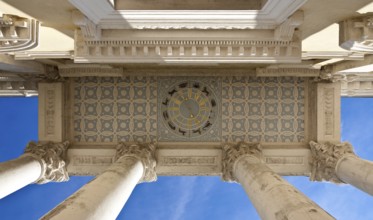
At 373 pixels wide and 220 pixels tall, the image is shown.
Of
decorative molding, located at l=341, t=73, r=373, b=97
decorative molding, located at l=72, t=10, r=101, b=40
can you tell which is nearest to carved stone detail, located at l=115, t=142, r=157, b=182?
decorative molding, located at l=72, t=10, r=101, b=40

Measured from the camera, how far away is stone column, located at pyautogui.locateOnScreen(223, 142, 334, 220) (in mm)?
5254

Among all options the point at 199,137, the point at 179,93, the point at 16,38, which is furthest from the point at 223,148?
the point at 16,38

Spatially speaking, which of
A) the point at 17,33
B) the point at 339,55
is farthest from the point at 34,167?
the point at 339,55

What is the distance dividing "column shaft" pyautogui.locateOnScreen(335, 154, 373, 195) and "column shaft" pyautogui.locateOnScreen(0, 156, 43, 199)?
7806 mm

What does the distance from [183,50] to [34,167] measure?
5.12m

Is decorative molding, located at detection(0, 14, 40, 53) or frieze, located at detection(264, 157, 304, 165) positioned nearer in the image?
decorative molding, located at detection(0, 14, 40, 53)

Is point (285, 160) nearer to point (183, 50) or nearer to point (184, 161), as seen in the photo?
point (184, 161)

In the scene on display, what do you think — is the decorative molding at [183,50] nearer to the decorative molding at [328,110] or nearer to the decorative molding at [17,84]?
the decorative molding at [328,110]

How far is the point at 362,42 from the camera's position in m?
6.97

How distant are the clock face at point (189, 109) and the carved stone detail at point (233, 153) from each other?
1.16 meters

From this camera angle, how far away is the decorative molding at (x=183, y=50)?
8.17 metres

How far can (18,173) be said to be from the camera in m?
9.13

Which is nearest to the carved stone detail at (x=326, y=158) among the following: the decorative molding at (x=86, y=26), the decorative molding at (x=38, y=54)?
the decorative molding at (x=86, y=26)

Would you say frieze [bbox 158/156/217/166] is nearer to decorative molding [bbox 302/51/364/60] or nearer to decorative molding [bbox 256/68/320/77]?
decorative molding [bbox 256/68/320/77]
